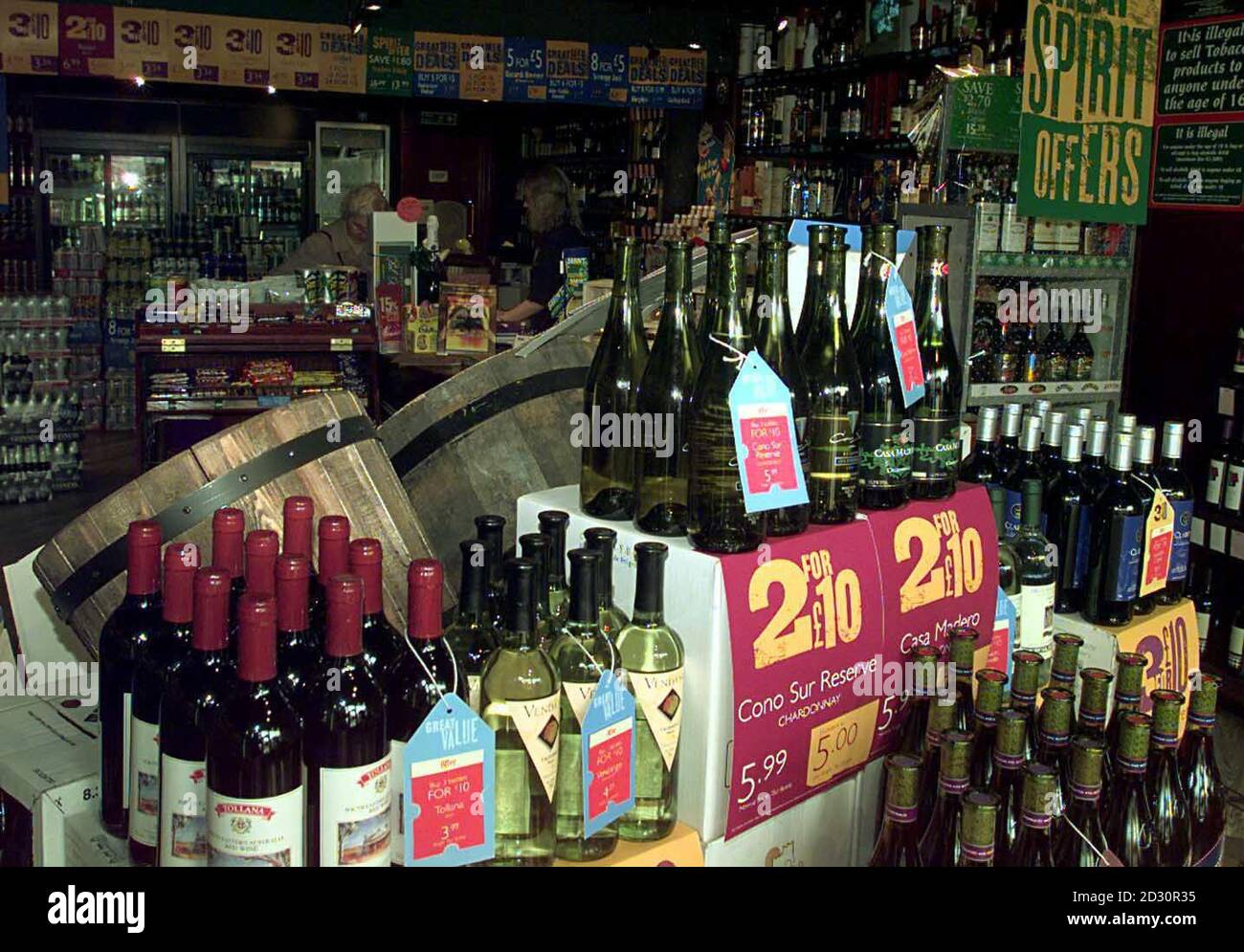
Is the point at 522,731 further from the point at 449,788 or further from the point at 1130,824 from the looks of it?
the point at 1130,824

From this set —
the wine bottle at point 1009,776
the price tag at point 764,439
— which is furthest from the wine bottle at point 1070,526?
the price tag at point 764,439

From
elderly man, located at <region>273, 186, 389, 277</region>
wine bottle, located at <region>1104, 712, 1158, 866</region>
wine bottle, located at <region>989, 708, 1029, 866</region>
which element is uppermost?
elderly man, located at <region>273, 186, 389, 277</region>

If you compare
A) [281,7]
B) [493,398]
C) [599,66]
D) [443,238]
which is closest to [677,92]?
[599,66]

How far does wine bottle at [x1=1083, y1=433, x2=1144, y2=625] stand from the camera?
2.35 m

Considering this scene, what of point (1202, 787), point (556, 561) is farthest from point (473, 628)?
point (1202, 787)

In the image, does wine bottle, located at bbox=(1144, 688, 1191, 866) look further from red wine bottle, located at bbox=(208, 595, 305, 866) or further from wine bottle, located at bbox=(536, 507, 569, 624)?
red wine bottle, located at bbox=(208, 595, 305, 866)

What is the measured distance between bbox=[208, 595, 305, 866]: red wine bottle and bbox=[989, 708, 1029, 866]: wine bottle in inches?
35.8

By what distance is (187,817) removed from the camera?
1319mm

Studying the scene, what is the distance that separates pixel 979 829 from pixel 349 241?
241 inches

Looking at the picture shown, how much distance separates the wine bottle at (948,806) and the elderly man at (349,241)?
222 inches

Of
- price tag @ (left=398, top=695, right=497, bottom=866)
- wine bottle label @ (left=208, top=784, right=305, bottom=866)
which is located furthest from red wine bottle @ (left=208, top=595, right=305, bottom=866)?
price tag @ (left=398, top=695, right=497, bottom=866)

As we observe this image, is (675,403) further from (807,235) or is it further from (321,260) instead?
(321,260)

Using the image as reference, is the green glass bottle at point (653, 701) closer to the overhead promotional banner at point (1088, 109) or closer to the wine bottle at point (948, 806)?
the wine bottle at point (948, 806)

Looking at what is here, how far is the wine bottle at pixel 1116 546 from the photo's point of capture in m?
2.35
